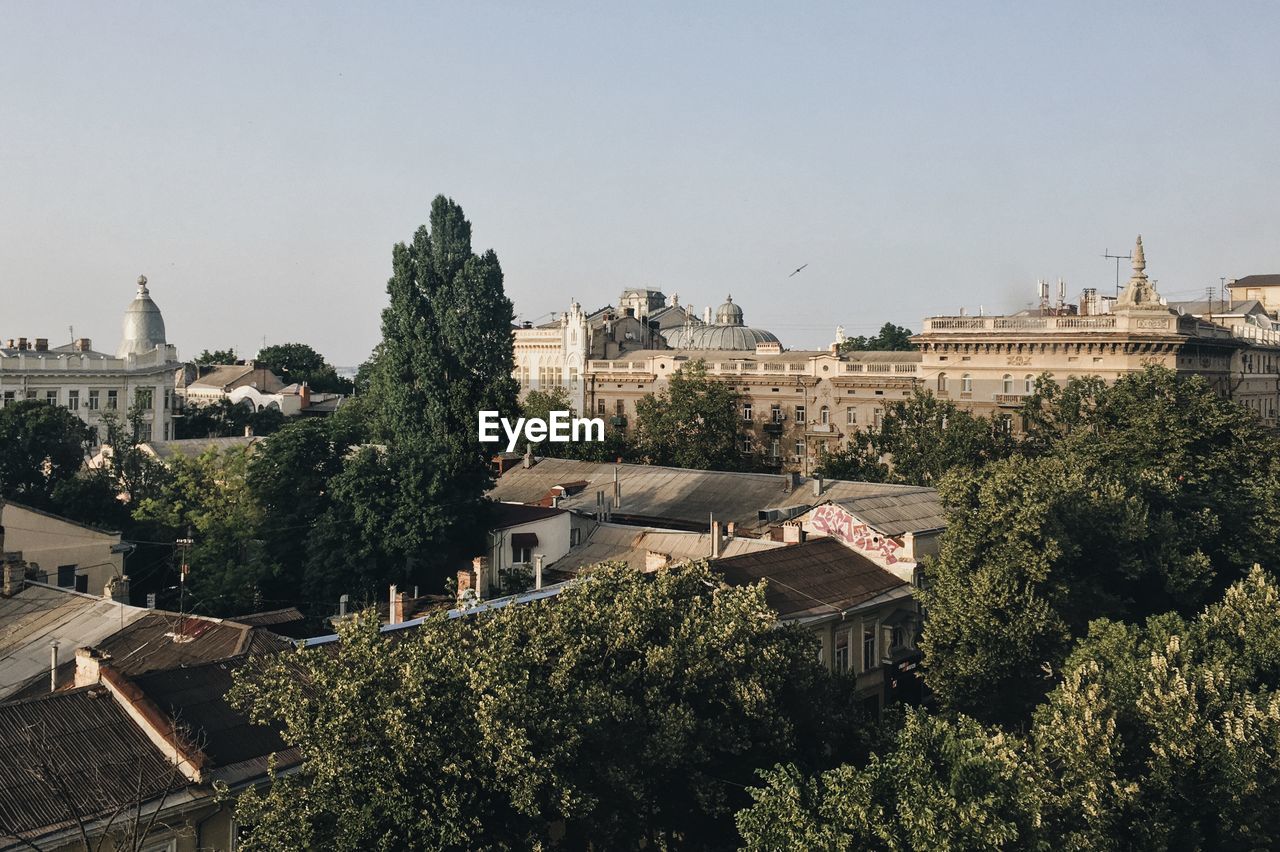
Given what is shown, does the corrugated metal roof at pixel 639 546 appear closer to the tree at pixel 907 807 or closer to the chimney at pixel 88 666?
the chimney at pixel 88 666

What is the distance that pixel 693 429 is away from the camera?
60.1m

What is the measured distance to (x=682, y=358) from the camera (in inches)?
2820

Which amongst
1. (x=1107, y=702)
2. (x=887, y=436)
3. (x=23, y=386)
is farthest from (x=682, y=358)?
(x=1107, y=702)

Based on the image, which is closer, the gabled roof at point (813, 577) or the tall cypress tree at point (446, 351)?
the gabled roof at point (813, 577)

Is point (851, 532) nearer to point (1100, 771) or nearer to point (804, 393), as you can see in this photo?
point (1100, 771)

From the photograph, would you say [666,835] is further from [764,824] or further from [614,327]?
[614,327]

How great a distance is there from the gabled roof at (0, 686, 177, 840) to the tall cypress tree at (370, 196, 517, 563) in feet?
71.8

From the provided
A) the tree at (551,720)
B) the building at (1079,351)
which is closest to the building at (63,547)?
the tree at (551,720)

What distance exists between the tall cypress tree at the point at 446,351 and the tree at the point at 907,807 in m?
24.3

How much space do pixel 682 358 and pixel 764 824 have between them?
57.4 metres

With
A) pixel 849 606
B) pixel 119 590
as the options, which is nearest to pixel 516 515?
pixel 119 590

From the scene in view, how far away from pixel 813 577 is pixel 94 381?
54.8 metres

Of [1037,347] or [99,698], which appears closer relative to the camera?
[99,698]

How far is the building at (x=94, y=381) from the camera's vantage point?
66.4m
